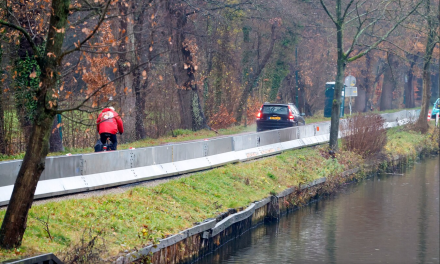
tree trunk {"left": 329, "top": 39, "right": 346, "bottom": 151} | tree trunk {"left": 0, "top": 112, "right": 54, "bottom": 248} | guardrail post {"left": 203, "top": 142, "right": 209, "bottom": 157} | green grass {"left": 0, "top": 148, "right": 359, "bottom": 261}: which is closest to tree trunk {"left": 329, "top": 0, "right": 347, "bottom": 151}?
tree trunk {"left": 329, "top": 39, "right": 346, "bottom": 151}

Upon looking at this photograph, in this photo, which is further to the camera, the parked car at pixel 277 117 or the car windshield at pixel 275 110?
the car windshield at pixel 275 110

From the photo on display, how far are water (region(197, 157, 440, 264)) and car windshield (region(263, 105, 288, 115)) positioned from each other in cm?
763

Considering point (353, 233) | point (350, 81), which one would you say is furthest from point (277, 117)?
point (353, 233)

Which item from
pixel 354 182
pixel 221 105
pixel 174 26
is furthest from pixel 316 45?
pixel 354 182

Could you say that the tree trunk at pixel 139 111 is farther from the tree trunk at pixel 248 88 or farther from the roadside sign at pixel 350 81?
the roadside sign at pixel 350 81

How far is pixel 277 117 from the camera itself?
1068 inches

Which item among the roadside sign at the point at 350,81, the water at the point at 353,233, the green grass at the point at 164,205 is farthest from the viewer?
the roadside sign at the point at 350,81

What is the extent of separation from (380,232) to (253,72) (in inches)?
1020

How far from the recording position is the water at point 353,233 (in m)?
12.1

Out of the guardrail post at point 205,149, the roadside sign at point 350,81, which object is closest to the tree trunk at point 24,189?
the guardrail post at point 205,149

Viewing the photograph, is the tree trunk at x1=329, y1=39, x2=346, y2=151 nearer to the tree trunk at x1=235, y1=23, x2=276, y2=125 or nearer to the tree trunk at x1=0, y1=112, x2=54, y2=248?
the tree trunk at x1=235, y1=23, x2=276, y2=125

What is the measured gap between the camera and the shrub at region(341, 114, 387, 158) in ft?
76.0

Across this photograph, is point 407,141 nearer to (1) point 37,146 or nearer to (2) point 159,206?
(2) point 159,206

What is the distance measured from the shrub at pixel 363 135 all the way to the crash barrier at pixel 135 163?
9.95 ft
